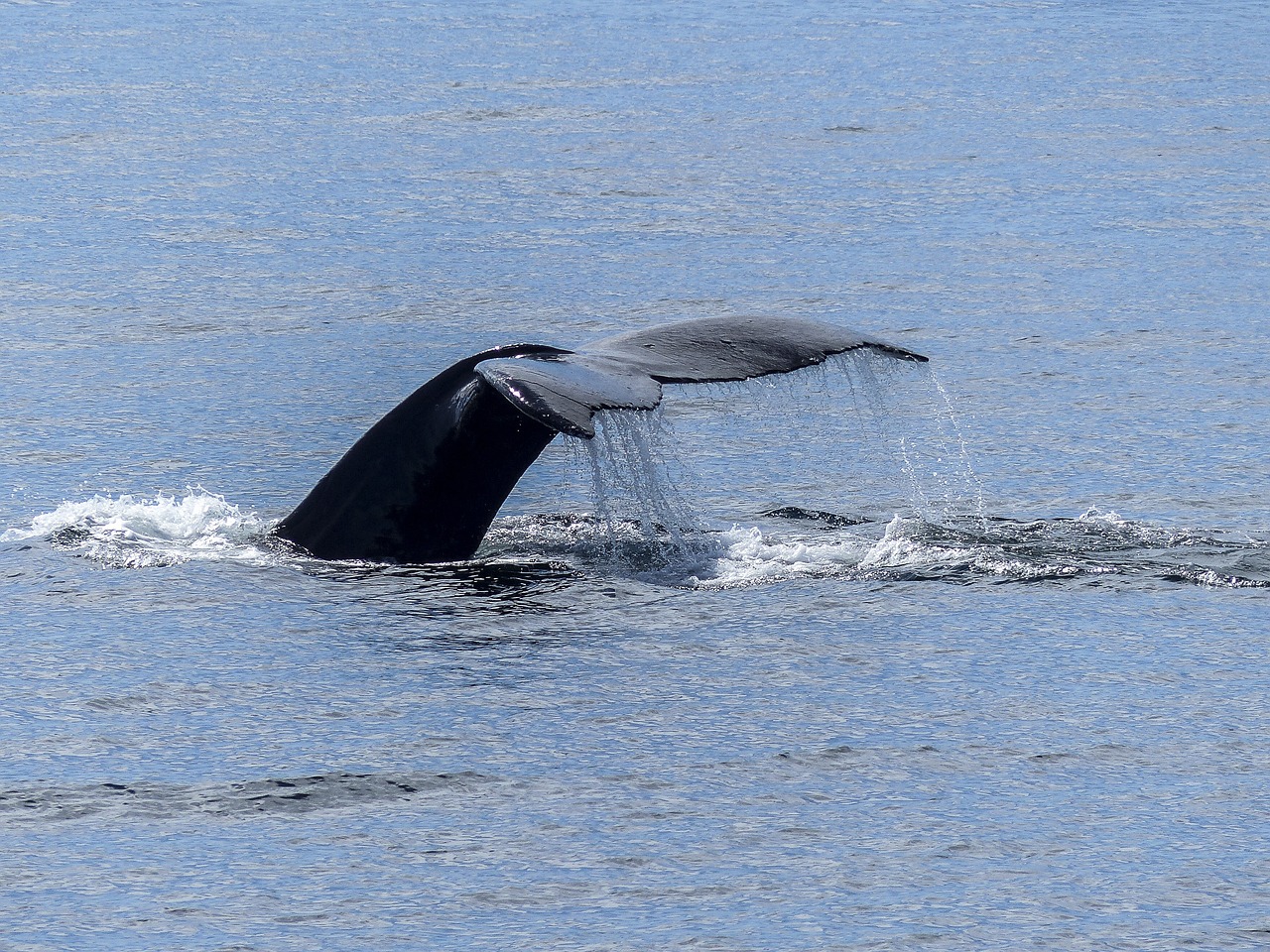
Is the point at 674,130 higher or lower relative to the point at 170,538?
higher

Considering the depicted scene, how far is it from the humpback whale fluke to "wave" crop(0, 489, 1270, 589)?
5.7 inches

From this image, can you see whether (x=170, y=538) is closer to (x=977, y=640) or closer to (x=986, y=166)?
(x=977, y=640)

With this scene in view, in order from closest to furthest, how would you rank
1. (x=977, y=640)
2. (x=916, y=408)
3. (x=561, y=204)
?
(x=977, y=640) → (x=916, y=408) → (x=561, y=204)

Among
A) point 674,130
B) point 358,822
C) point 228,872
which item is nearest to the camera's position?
point 228,872

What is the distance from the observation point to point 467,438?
20.8 ft

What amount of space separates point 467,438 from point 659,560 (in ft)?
2.54

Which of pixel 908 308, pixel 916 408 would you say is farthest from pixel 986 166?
pixel 916 408

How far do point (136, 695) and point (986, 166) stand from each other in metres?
9.86

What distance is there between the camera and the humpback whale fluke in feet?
19.5

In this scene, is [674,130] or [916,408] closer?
[916,408]

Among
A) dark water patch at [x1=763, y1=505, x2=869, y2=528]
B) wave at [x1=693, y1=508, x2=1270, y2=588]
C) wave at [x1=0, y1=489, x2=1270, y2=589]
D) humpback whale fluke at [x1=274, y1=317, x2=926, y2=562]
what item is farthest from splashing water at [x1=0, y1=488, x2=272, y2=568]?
dark water patch at [x1=763, y1=505, x2=869, y2=528]

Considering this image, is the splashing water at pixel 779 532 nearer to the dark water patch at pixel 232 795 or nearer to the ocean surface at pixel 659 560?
the ocean surface at pixel 659 560

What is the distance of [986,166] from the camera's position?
1409 cm

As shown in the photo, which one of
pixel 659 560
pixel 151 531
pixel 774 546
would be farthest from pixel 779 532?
pixel 151 531
